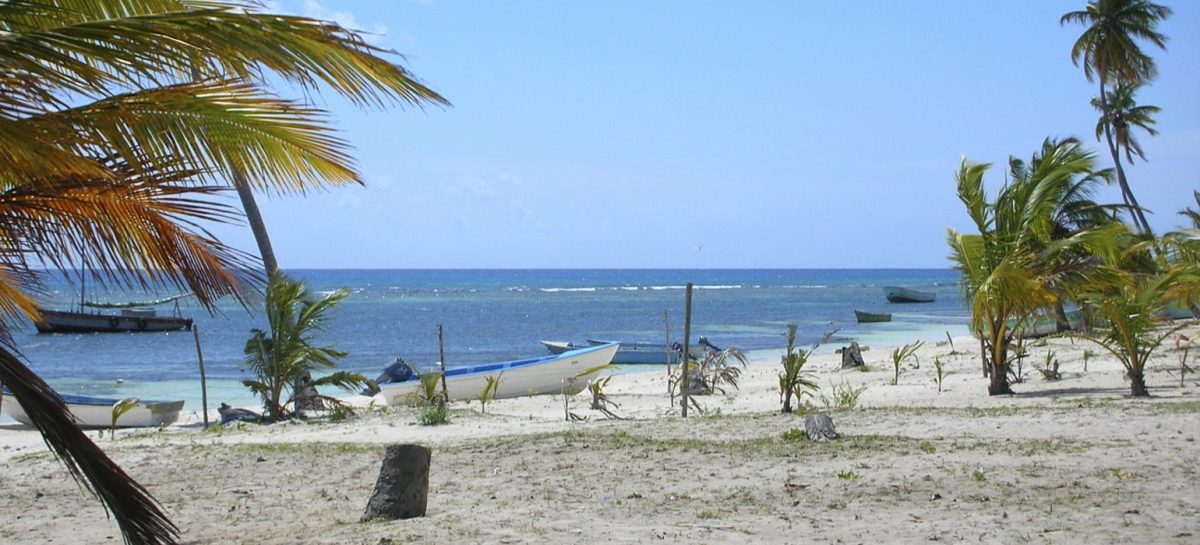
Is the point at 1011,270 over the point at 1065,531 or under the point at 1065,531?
over

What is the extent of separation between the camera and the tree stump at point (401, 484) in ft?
21.3

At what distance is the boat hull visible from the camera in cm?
4531

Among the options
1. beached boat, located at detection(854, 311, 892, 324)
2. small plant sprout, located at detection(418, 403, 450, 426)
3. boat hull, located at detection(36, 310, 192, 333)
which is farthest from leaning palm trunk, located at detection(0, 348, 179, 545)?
beached boat, located at detection(854, 311, 892, 324)

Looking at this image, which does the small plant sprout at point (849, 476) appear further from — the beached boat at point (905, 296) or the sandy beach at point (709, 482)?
the beached boat at point (905, 296)

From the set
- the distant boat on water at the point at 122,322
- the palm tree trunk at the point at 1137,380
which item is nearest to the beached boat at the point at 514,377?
the palm tree trunk at the point at 1137,380

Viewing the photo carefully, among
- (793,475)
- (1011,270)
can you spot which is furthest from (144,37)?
(1011,270)

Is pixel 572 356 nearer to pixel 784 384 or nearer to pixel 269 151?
pixel 784 384

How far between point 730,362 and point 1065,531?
83.7 ft

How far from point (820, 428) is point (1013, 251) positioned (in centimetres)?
547

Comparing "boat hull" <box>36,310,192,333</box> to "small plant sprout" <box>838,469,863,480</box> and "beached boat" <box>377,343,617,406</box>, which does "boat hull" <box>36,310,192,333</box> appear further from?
"small plant sprout" <box>838,469,863,480</box>

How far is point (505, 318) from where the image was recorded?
62094mm

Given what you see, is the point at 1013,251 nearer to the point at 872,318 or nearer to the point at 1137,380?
the point at 1137,380

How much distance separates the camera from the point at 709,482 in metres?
7.35

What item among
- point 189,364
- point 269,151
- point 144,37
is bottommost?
point 189,364
